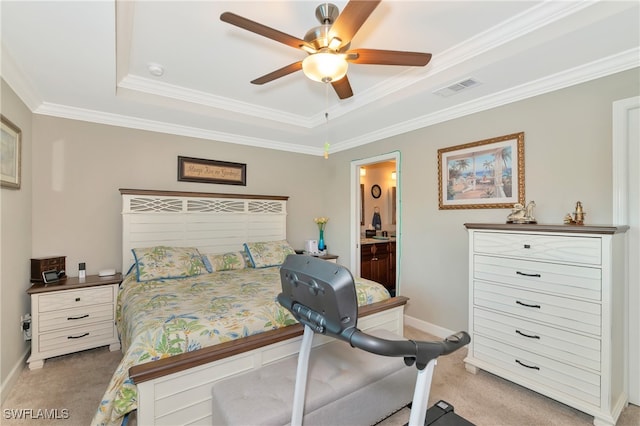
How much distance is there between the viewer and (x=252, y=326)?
1962mm

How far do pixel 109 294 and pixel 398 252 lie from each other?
3.23 metres

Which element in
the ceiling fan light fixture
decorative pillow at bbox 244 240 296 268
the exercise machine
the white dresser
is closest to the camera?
the exercise machine

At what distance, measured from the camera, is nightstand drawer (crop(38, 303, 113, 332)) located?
262 cm

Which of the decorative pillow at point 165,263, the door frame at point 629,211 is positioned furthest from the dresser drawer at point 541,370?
the decorative pillow at point 165,263

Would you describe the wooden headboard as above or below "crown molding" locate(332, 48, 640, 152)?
below

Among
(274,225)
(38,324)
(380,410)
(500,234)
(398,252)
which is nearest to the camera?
(380,410)

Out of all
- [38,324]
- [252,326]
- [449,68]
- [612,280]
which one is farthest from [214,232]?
[612,280]

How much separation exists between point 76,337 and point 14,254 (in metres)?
0.92

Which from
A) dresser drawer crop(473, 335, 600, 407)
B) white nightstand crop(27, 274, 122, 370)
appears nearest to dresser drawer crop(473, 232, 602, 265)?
dresser drawer crop(473, 335, 600, 407)

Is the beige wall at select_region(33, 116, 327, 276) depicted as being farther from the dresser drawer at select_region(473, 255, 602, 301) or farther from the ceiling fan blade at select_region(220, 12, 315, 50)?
the dresser drawer at select_region(473, 255, 602, 301)

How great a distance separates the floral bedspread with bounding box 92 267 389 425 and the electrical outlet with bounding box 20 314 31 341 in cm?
72

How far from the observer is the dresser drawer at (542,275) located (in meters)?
1.95

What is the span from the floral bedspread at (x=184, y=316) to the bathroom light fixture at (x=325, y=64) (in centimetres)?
160

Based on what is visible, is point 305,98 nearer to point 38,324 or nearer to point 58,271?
point 58,271
